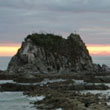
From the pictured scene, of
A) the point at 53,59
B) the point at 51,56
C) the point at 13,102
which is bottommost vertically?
the point at 13,102

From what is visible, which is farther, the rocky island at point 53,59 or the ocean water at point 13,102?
the rocky island at point 53,59

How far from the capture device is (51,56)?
11194 centimetres

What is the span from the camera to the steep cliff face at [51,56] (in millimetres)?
102438

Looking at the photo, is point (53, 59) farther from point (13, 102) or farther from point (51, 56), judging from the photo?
point (13, 102)

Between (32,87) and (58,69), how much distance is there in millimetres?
48167

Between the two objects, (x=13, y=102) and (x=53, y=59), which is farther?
(x=53, y=59)

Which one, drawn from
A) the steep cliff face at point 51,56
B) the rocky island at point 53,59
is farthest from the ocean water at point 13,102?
the steep cliff face at point 51,56

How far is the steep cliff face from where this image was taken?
336ft

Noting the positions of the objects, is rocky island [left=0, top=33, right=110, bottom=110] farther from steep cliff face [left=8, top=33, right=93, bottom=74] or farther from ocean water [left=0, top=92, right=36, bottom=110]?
ocean water [left=0, top=92, right=36, bottom=110]

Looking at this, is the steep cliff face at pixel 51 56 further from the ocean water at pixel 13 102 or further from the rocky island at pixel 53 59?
the ocean water at pixel 13 102

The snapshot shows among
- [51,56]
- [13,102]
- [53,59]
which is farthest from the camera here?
[51,56]

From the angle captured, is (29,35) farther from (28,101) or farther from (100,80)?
(28,101)

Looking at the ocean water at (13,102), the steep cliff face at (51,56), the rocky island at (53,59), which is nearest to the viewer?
the ocean water at (13,102)

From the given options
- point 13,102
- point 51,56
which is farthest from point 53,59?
point 13,102
